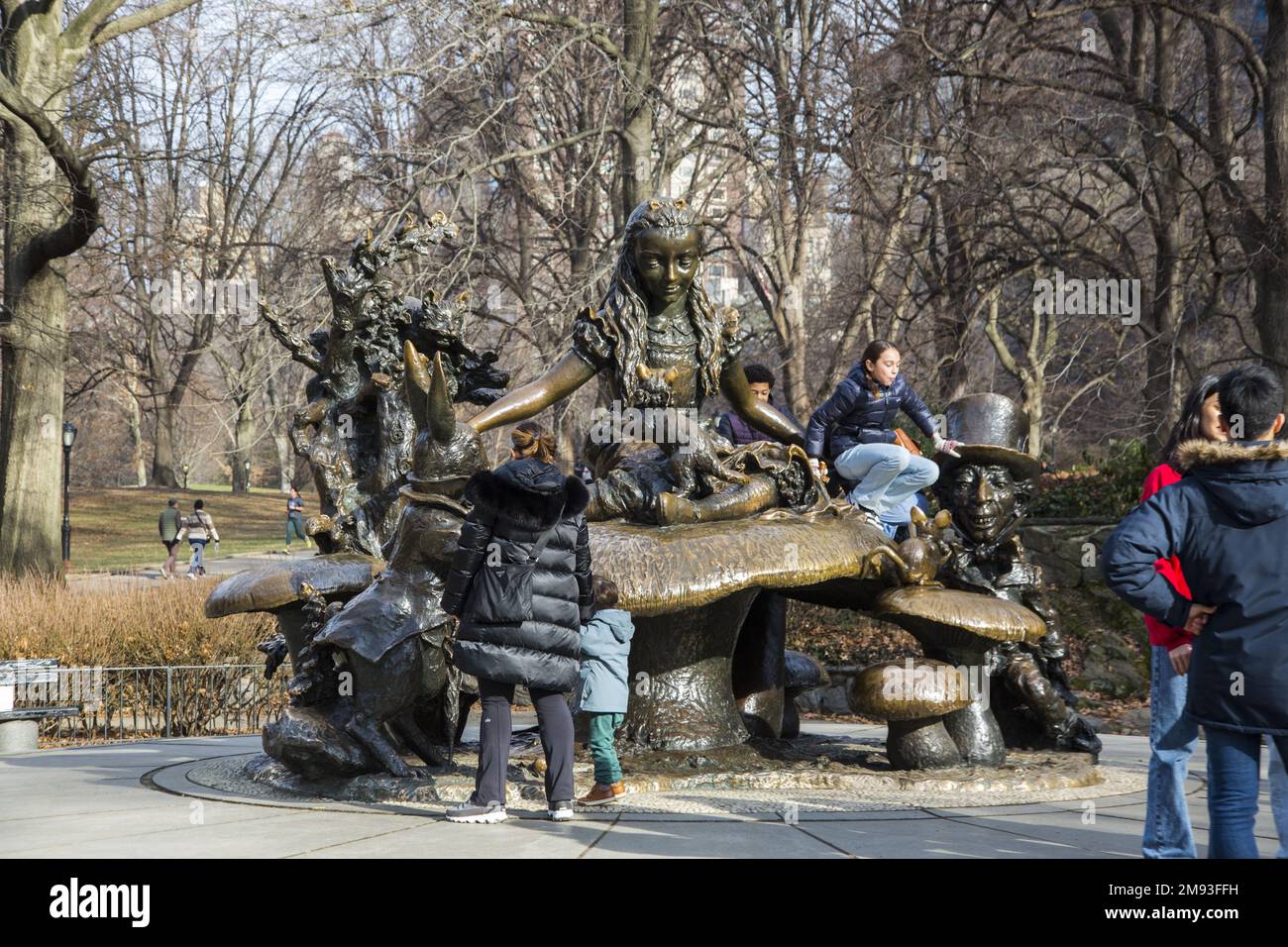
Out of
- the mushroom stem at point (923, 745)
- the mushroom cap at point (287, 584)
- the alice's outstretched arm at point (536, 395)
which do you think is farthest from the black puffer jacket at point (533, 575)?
the mushroom cap at point (287, 584)

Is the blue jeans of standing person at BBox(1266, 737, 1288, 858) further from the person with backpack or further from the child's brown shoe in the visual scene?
the person with backpack

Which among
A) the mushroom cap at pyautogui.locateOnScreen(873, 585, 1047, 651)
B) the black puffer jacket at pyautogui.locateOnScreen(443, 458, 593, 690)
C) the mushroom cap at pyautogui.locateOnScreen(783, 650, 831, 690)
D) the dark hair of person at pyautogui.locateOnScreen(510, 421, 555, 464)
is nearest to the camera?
the black puffer jacket at pyautogui.locateOnScreen(443, 458, 593, 690)

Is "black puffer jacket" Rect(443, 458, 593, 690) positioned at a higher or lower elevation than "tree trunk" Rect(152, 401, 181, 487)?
lower

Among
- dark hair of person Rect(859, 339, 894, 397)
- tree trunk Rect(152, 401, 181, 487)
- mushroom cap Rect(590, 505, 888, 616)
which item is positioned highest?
tree trunk Rect(152, 401, 181, 487)

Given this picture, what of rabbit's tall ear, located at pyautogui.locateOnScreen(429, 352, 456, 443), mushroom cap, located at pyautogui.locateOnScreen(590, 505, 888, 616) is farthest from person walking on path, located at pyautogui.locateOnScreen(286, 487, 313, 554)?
mushroom cap, located at pyautogui.locateOnScreen(590, 505, 888, 616)

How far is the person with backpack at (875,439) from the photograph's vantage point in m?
7.45

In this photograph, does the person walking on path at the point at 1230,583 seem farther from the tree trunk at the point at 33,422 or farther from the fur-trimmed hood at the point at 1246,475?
the tree trunk at the point at 33,422

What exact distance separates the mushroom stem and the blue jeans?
122cm

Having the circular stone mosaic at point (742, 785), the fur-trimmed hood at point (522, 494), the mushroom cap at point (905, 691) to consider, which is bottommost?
the circular stone mosaic at point (742, 785)

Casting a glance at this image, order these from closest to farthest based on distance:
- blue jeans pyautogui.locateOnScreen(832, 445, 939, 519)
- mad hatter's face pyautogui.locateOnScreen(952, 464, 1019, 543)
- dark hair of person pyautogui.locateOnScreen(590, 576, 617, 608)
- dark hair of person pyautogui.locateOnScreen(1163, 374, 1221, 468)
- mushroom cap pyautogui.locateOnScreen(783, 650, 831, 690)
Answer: dark hair of person pyautogui.locateOnScreen(1163, 374, 1221, 468) < dark hair of person pyautogui.locateOnScreen(590, 576, 617, 608) < blue jeans pyautogui.locateOnScreen(832, 445, 939, 519) < mad hatter's face pyautogui.locateOnScreen(952, 464, 1019, 543) < mushroom cap pyautogui.locateOnScreen(783, 650, 831, 690)

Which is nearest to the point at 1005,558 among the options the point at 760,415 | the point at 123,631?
the point at 760,415

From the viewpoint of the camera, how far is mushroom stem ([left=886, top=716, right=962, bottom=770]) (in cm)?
696

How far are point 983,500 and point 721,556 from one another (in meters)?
1.95

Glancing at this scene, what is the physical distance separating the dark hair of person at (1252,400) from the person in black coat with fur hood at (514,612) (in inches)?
107
